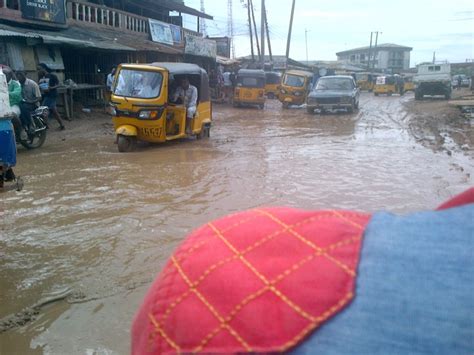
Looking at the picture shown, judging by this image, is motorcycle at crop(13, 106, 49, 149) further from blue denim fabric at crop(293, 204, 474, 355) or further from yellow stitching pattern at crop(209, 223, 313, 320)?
blue denim fabric at crop(293, 204, 474, 355)

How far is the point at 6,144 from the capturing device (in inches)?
163

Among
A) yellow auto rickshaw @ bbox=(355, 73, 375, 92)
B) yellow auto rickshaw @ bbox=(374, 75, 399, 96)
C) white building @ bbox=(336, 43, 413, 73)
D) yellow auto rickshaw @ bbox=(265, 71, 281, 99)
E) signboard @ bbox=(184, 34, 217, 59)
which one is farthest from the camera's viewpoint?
white building @ bbox=(336, 43, 413, 73)

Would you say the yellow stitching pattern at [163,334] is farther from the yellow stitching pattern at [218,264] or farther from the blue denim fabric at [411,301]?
the blue denim fabric at [411,301]

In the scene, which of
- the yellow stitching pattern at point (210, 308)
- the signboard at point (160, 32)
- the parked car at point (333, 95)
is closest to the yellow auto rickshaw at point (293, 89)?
the parked car at point (333, 95)

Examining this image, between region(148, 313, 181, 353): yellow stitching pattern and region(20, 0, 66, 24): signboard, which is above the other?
region(20, 0, 66, 24): signboard

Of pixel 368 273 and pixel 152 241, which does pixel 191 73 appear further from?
pixel 368 273

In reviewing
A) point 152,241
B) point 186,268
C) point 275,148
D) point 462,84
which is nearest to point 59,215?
point 152,241

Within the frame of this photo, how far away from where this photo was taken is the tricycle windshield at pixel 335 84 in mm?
19453

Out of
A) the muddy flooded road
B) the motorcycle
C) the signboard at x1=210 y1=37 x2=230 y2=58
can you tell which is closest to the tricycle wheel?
the muddy flooded road

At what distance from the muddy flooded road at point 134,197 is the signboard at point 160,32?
9171 millimetres

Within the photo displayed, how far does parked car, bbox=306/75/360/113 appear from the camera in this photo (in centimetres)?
1862

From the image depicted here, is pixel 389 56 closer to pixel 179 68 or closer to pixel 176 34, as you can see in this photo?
pixel 176 34

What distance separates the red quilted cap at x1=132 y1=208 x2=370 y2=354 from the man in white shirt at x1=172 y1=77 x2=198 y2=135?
947 cm

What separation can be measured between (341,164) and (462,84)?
4591 cm
